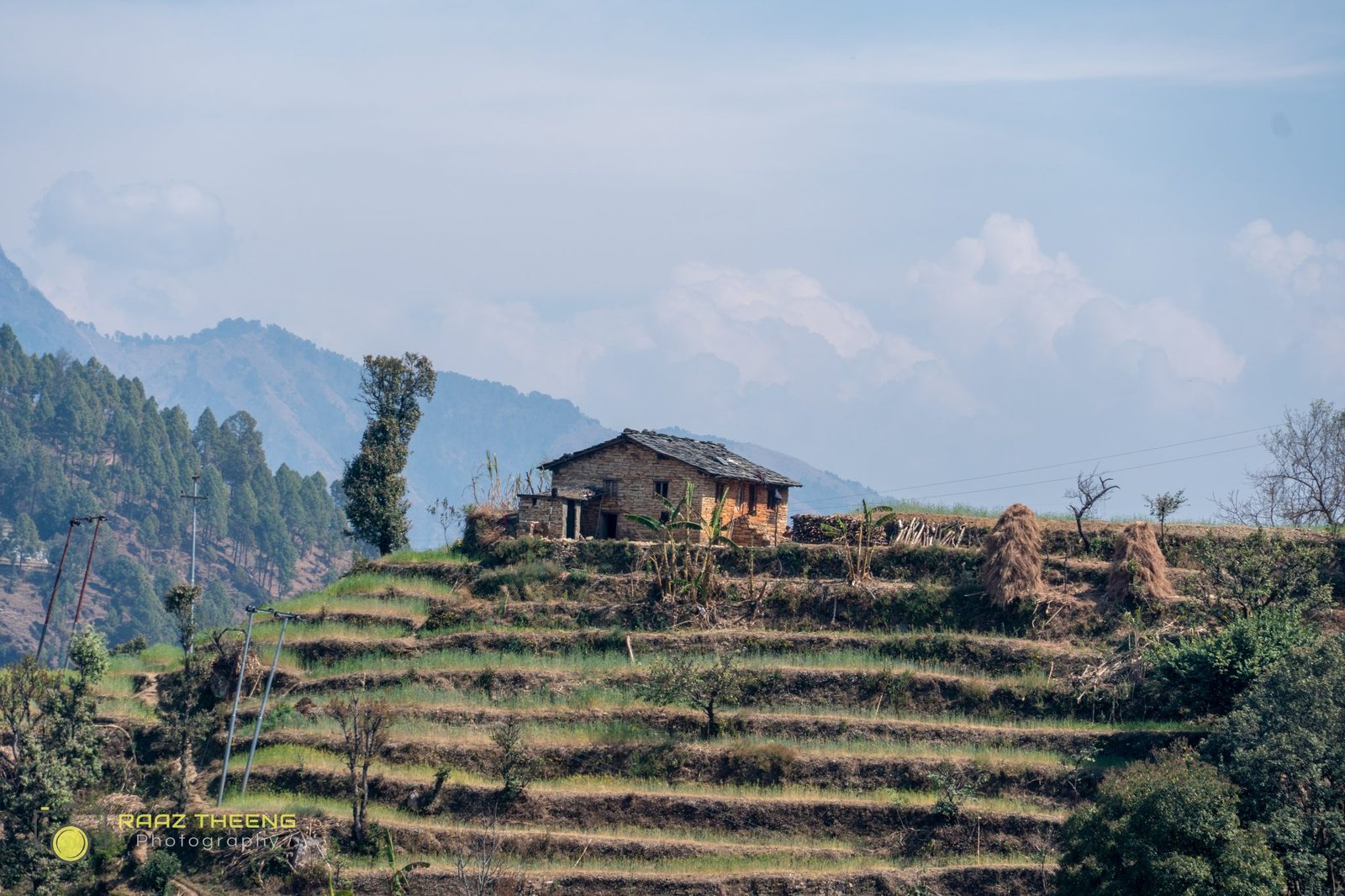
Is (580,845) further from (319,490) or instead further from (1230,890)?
(319,490)

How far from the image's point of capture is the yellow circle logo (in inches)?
1387

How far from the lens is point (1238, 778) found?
3033 cm

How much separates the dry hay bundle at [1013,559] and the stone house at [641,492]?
862 cm

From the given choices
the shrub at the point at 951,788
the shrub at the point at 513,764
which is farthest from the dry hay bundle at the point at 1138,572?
the shrub at the point at 513,764

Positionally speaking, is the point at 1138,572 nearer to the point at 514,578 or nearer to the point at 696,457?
the point at 696,457

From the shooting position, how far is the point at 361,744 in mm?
37562

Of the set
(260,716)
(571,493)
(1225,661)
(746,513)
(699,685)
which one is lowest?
(260,716)

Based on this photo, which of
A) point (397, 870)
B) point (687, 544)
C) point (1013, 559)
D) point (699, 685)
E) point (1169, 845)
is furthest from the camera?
point (687, 544)

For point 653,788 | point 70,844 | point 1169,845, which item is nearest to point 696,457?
point 653,788

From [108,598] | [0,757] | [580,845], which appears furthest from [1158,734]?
[108,598]

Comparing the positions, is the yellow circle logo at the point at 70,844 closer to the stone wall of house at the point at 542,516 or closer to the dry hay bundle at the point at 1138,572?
the stone wall of house at the point at 542,516

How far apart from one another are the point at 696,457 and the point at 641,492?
2.35m

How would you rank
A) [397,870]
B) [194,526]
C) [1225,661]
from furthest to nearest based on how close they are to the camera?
[194,526], [1225,661], [397,870]

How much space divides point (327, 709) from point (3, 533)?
115 metres
